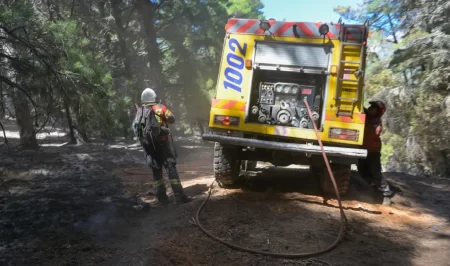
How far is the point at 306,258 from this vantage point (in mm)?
3674

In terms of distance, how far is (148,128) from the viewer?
5512mm

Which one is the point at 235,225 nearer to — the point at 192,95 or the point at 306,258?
the point at 306,258

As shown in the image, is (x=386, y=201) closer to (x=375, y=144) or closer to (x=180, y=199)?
(x=375, y=144)

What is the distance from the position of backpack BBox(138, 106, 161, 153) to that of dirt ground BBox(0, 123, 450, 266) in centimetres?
101

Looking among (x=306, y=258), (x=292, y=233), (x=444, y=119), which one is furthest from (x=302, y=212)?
(x=444, y=119)

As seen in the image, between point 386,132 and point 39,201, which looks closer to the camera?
point 39,201

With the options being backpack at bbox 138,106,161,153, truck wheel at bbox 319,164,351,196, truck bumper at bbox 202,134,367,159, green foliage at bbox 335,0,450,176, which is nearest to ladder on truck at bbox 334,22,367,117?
truck bumper at bbox 202,134,367,159

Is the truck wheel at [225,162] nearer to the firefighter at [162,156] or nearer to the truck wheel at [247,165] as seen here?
the firefighter at [162,156]

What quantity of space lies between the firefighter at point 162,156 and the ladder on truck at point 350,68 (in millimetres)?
2609

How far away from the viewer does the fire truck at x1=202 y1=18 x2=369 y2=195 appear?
5.30m

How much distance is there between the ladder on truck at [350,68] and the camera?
530cm

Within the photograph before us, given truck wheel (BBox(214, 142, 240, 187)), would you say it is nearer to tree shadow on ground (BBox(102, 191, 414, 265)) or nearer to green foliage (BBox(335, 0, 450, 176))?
tree shadow on ground (BBox(102, 191, 414, 265))

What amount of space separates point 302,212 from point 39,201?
4.13m

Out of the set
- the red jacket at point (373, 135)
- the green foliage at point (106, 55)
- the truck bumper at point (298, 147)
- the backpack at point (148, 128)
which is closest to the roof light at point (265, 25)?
the truck bumper at point (298, 147)
